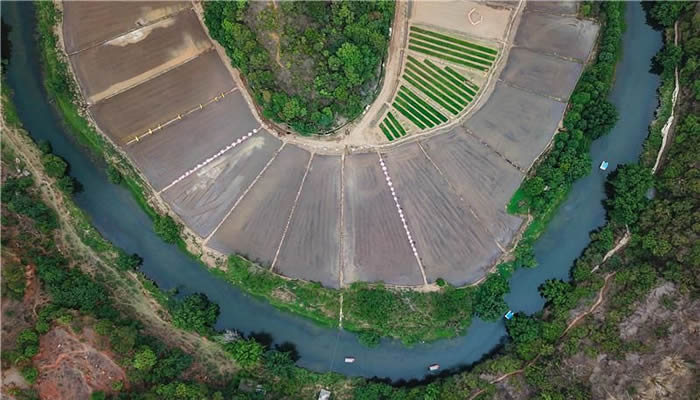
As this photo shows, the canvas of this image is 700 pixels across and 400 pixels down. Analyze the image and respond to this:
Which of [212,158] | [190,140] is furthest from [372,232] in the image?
[190,140]

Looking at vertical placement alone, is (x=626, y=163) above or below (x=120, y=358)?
above

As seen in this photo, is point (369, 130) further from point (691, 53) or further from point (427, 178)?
point (691, 53)

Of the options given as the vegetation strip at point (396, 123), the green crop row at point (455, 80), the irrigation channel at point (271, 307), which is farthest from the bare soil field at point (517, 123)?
the vegetation strip at point (396, 123)

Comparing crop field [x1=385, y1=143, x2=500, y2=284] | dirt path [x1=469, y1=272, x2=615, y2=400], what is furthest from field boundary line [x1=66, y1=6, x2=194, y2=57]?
dirt path [x1=469, y1=272, x2=615, y2=400]

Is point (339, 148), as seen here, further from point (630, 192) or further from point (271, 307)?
point (630, 192)

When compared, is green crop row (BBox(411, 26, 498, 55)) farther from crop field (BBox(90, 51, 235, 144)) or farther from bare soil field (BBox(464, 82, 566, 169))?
crop field (BBox(90, 51, 235, 144))

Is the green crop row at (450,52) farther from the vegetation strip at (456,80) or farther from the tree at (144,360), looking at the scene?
the tree at (144,360)

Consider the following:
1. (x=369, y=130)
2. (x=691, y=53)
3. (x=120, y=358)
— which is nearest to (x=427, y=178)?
(x=369, y=130)

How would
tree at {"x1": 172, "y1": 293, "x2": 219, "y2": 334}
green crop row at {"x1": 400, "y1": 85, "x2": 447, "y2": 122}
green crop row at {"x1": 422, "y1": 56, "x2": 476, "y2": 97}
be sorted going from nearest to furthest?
tree at {"x1": 172, "y1": 293, "x2": 219, "y2": 334}, green crop row at {"x1": 400, "y1": 85, "x2": 447, "y2": 122}, green crop row at {"x1": 422, "y1": 56, "x2": 476, "y2": 97}
